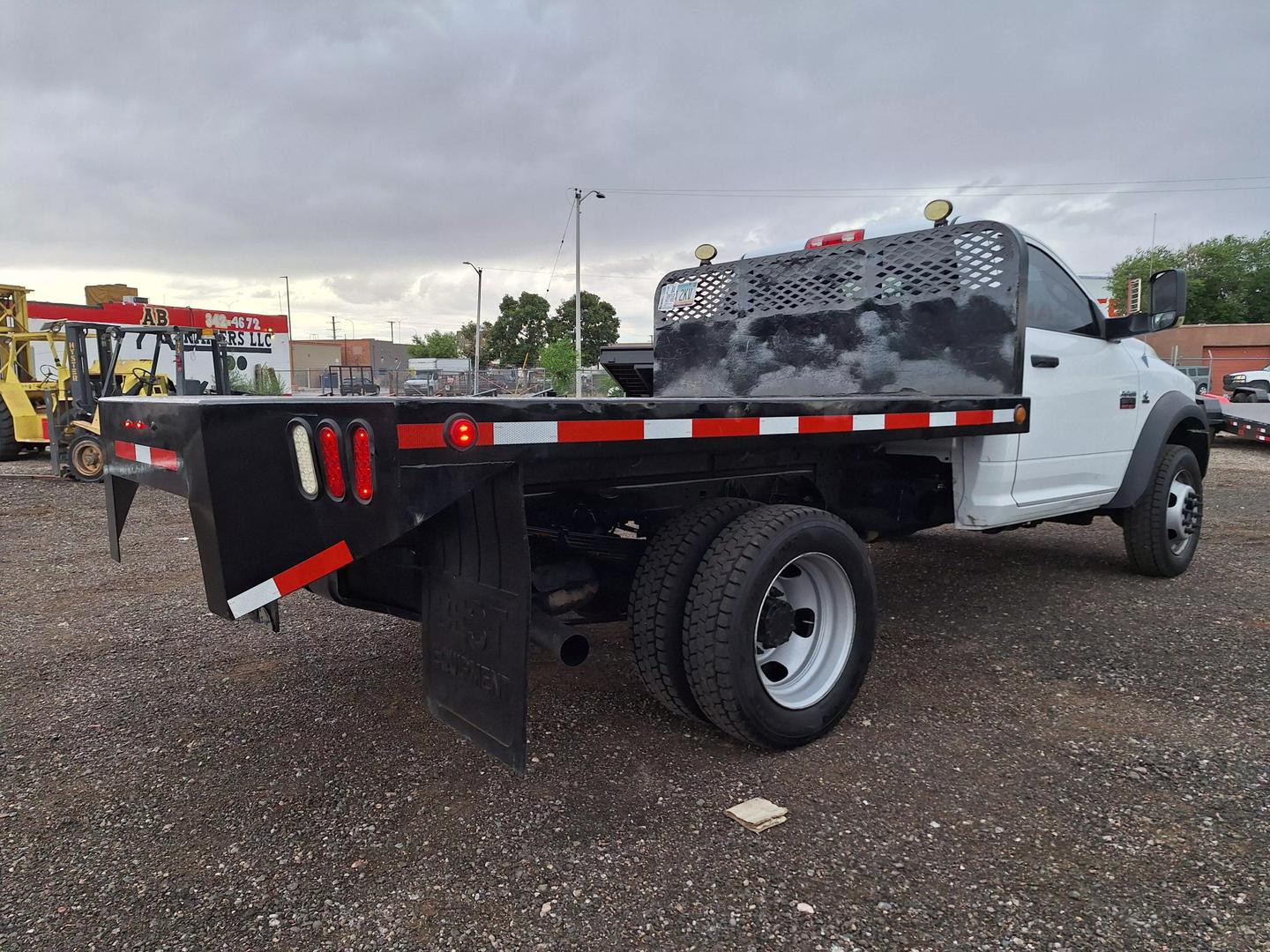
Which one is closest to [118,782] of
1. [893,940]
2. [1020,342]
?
[893,940]

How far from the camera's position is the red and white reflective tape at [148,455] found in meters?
2.44

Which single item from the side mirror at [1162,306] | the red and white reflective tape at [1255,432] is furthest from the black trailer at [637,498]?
the red and white reflective tape at [1255,432]

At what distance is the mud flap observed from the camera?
2467 millimetres

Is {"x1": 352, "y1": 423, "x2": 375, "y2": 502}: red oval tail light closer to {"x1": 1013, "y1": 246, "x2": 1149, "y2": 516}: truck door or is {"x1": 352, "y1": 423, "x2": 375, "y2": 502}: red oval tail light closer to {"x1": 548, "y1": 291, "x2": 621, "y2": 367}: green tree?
{"x1": 1013, "y1": 246, "x2": 1149, "y2": 516}: truck door

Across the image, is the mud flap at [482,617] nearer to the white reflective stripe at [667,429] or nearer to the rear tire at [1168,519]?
the white reflective stripe at [667,429]

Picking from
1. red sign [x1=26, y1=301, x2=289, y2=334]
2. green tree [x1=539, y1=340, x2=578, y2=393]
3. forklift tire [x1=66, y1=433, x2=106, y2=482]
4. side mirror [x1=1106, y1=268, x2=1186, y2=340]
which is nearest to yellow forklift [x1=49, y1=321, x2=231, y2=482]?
forklift tire [x1=66, y1=433, x2=106, y2=482]

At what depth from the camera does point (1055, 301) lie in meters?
4.55

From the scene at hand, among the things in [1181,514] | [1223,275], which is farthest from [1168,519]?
[1223,275]

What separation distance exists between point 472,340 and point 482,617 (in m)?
77.6

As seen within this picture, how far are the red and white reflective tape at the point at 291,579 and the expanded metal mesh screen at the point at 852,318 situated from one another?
3.11 m

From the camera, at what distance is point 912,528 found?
14.8ft

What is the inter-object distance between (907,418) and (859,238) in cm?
171

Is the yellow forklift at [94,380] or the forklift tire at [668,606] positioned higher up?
the yellow forklift at [94,380]

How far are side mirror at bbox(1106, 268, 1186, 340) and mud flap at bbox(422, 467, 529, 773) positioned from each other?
4032 mm
